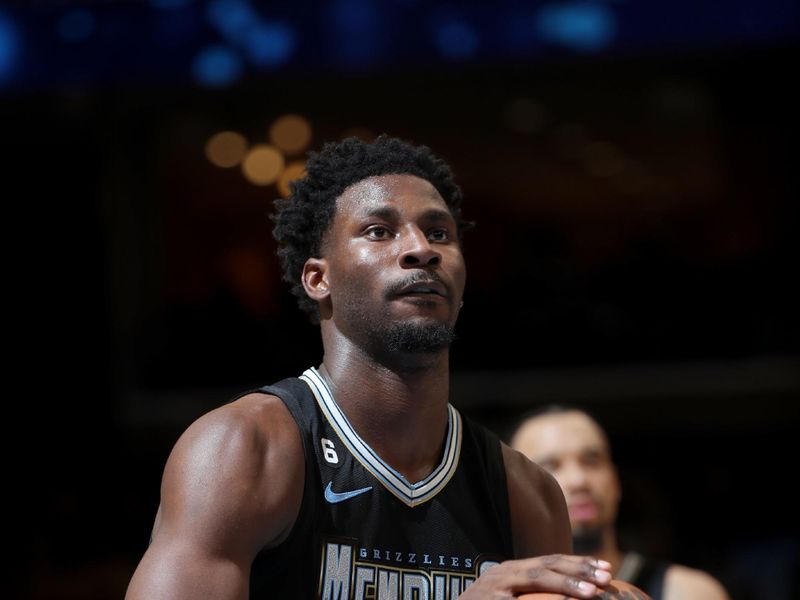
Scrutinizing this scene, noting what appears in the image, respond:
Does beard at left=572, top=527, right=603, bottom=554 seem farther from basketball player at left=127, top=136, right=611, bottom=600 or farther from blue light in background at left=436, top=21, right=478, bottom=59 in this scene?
blue light in background at left=436, top=21, right=478, bottom=59

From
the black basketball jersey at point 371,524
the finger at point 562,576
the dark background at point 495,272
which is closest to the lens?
the finger at point 562,576

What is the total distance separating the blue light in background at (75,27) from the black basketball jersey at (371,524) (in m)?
5.01

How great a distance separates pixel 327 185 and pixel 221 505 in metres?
1.05

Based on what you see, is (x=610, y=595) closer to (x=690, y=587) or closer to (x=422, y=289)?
(x=422, y=289)

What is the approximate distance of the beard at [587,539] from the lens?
448cm

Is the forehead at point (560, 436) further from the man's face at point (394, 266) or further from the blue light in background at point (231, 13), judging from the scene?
the blue light in background at point (231, 13)

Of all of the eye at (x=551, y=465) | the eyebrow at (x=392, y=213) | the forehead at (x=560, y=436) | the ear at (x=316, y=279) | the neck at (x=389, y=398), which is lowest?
the neck at (x=389, y=398)

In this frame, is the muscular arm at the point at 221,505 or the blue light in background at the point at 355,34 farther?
the blue light in background at the point at 355,34

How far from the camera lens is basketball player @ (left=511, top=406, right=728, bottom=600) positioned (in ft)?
14.5

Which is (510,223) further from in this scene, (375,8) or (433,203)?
(433,203)

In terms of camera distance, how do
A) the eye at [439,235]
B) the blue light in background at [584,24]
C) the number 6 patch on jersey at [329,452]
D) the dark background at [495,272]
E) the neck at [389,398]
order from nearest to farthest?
1. the number 6 patch on jersey at [329,452]
2. the neck at [389,398]
3. the eye at [439,235]
4. the blue light in background at [584,24]
5. the dark background at [495,272]

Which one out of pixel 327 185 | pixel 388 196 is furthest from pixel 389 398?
pixel 327 185

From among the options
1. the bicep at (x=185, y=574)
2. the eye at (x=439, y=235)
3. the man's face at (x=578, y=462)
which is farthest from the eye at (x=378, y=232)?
the man's face at (x=578, y=462)

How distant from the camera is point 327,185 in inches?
134
